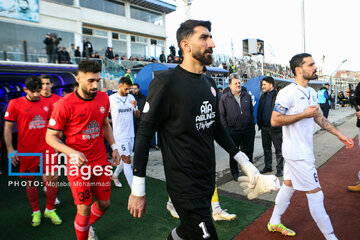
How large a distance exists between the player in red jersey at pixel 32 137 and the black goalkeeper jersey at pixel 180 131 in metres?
2.75

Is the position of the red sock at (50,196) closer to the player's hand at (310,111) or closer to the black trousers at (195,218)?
the black trousers at (195,218)

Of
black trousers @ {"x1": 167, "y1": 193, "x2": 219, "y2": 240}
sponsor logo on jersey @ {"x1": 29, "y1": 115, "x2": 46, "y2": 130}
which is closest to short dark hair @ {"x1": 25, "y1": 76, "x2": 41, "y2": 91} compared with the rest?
sponsor logo on jersey @ {"x1": 29, "y1": 115, "x2": 46, "y2": 130}

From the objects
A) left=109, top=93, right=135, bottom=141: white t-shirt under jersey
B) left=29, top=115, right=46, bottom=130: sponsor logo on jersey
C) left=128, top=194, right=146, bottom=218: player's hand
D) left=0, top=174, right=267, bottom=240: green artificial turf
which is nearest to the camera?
left=128, top=194, right=146, bottom=218: player's hand

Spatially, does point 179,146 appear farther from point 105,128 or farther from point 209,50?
point 105,128

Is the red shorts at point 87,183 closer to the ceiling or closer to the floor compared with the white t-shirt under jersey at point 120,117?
closer to the floor

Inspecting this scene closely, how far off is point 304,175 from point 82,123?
254cm

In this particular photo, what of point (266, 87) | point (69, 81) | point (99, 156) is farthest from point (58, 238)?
point (69, 81)

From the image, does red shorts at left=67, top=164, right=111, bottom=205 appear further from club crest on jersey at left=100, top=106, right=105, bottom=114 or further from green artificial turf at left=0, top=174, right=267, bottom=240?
green artificial turf at left=0, top=174, right=267, bottom=240

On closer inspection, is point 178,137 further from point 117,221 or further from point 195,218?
point 117,221

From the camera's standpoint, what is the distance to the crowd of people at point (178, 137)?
1.85 m

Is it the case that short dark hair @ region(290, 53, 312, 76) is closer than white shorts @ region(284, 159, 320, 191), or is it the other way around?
white shorts @ region(284, 159, 320, 191)

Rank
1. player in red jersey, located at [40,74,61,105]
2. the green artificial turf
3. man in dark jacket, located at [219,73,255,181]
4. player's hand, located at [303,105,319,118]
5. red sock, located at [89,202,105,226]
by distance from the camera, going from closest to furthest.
Answer: 1. player's hand, located at [303,105,319,118]
2. red sock, located at [89,202,105,226]
3. the green artificial turf
4. player in red jersey, located at [40,74,61,105]
5. man in dark jacket, located at [219,73,255,181]

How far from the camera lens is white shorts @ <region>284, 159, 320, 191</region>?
2.79 meters

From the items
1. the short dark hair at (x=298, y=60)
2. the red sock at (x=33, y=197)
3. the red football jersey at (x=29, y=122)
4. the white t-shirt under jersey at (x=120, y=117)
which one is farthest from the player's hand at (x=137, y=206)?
the white t-shirt under jersey at (x=120, y=117)
